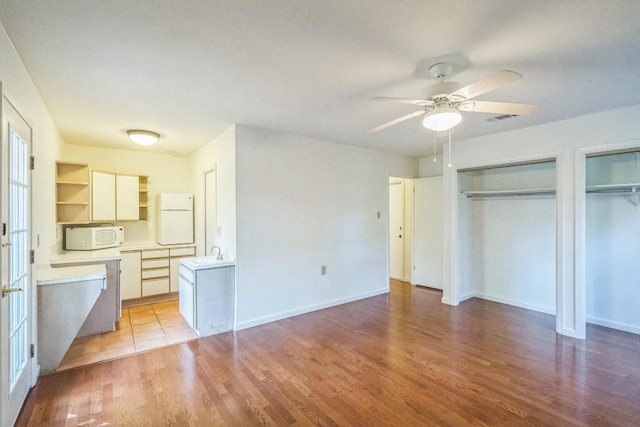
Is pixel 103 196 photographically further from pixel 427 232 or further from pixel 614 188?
pixel 614 188

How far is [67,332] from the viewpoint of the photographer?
2.75 metres

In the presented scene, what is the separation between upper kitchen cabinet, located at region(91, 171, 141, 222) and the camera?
4406mm

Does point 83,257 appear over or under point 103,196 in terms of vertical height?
under

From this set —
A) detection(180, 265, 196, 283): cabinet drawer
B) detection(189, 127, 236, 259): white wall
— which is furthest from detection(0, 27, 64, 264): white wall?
detection(189, 127, 236, 259): white wall

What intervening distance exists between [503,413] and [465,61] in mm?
2468

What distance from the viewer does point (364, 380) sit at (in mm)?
2553

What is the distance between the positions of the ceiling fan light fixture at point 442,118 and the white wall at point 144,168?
4638 millimetres

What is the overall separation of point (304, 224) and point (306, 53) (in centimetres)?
255

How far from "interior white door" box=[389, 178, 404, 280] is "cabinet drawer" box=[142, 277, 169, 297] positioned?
169 inches

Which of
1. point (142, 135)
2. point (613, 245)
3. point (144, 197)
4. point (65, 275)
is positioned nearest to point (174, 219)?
point (144, 197)

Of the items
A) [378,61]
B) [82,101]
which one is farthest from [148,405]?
[378,61]

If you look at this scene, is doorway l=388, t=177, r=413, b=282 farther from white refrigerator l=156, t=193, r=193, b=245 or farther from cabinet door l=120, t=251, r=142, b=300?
cabinet door l=120, t=251, r=142, b=300

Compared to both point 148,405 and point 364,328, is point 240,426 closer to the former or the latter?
point 148,405

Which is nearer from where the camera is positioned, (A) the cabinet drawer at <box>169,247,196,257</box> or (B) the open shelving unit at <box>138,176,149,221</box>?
(A) the cabinet drawer at <box>169,247,196,257</box>
